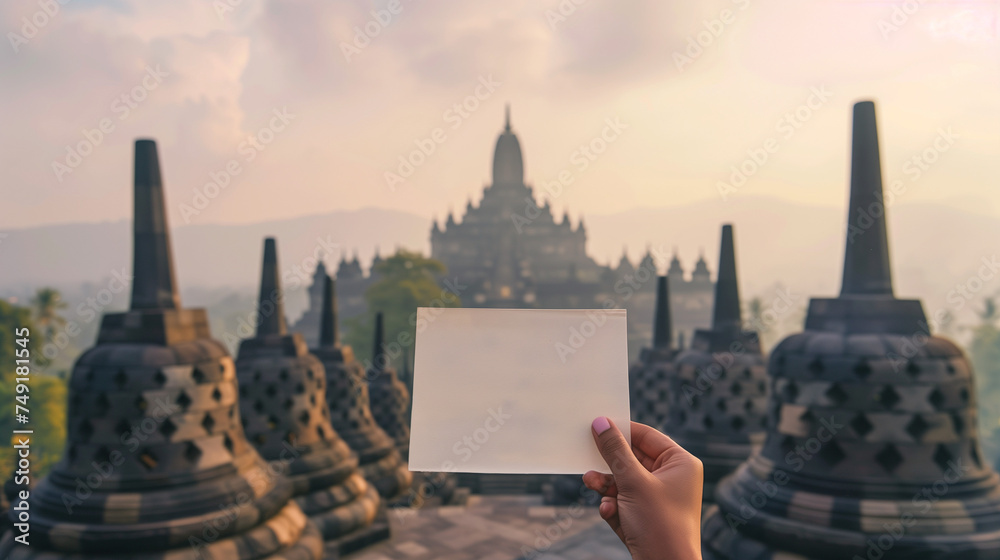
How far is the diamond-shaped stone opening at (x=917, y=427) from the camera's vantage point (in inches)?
243

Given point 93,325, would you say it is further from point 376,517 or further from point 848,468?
point 848,468

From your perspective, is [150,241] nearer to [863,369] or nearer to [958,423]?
[863,369]

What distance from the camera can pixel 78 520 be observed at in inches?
247

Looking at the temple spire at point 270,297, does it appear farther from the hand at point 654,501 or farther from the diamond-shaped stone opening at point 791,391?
the hand at point 654,501

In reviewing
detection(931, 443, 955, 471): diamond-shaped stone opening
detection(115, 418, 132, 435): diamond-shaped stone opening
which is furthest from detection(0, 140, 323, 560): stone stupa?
detection(931, 443, 955, 471): diamond-shaped stone opening

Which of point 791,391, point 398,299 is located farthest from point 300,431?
point 398,299

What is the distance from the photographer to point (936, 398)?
619 centimetres

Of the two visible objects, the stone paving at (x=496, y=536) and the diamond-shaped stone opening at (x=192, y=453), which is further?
the stone paving at (x=496, y=536)

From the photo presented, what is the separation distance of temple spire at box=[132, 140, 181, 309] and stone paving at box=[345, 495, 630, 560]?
535 centimetres

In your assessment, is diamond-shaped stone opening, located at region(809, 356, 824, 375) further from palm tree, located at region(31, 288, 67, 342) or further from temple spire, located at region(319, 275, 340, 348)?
palm tree, located at region(31, 288, 67, 342)

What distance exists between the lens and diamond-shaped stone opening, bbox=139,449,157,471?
21.6ft

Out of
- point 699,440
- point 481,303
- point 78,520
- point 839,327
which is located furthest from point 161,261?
point 481,303

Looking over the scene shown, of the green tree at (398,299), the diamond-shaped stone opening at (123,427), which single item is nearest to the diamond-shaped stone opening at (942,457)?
the diamond-shaped stone opening at (123,427)

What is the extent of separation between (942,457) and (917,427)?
0.46 metres
